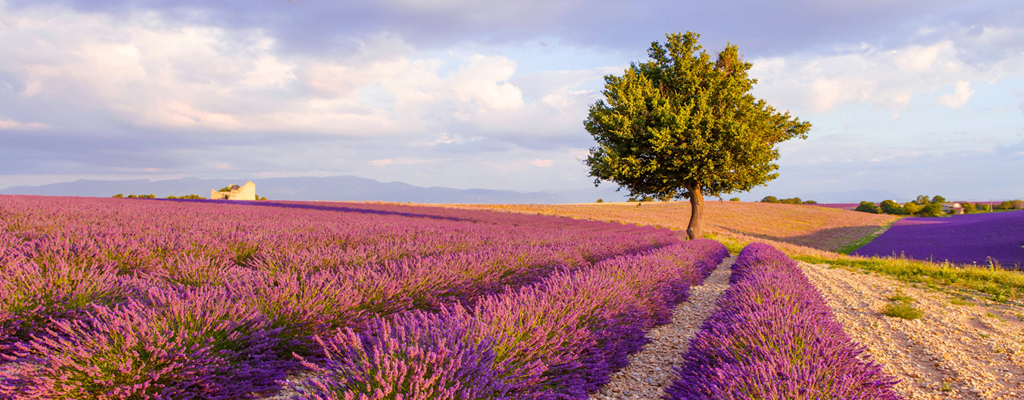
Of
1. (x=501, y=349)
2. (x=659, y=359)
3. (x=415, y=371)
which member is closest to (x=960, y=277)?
(x=659, y=359)

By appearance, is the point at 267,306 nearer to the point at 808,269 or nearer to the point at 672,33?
the point at 808,269

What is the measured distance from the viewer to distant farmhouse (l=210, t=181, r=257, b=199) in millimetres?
28156

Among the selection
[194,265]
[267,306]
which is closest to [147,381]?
[267,306]

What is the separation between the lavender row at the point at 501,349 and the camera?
1.93 meters

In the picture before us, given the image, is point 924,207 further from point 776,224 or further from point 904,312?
point 904,312

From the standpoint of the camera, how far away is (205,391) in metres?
Answer: 2.26

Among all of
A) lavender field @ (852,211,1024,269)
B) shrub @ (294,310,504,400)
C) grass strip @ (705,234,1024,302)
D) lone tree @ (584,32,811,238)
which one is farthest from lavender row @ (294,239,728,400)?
lavender field @ (852,211,1024,269)

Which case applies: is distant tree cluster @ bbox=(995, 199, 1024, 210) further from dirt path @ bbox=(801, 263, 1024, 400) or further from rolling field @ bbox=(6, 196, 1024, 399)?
rolling field @ bbox=(6, 196, 1024, 399)

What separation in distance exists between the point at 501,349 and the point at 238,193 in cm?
3205

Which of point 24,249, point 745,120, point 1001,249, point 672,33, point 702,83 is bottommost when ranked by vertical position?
point 1001,249

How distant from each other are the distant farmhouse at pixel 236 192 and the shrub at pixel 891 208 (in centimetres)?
5683

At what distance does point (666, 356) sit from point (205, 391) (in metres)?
3.39

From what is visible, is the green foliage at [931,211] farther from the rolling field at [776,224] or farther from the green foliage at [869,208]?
the rolling field at [776,224]

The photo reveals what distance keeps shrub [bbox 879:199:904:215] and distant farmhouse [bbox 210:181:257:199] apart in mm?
56835
